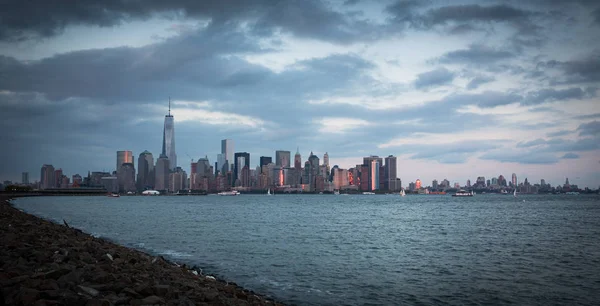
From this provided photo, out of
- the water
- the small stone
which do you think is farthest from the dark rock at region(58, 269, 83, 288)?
the water

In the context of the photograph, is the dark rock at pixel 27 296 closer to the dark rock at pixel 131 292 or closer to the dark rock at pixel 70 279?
the dark rock at pixel 70 279

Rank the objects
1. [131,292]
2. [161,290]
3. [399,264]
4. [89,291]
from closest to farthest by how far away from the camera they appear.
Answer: [89,291]
[131,292]
[161,290]
[399,264]

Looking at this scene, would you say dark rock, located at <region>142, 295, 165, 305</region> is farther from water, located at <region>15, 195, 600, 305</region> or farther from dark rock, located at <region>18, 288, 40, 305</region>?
water, located at <region>15, 195, 600, 305</region>

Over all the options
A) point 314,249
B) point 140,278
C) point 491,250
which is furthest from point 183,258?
point 491,250

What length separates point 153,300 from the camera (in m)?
12.3

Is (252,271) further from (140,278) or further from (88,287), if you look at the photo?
(88,287)

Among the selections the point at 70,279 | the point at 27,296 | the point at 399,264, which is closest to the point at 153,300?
the point at 70,279

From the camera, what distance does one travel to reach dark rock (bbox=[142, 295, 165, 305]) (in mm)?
12070

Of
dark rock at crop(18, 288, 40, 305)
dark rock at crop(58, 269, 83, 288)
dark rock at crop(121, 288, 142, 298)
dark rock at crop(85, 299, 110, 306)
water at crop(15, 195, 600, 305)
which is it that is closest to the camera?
dark rock at crop(18, 288, 40, 305)

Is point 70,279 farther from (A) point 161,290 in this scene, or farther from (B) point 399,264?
(B) point 399,264

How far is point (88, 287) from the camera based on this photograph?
12.5m

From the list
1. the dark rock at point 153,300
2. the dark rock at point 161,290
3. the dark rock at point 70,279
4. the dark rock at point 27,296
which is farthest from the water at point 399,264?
the dark rock at point 27,296

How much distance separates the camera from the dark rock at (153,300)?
39.6ft

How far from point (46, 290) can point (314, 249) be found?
108ft
